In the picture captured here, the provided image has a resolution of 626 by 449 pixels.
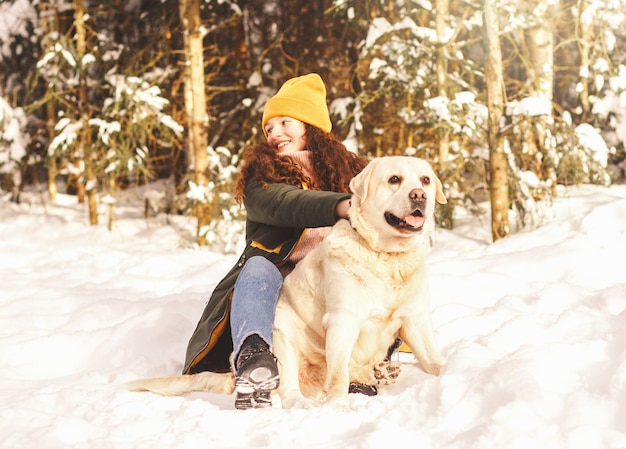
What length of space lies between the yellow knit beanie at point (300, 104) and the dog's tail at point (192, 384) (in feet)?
4.45

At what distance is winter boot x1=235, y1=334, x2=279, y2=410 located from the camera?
2420 mm

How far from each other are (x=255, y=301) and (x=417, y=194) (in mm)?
839

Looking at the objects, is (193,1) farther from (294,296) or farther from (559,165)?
(294,296)

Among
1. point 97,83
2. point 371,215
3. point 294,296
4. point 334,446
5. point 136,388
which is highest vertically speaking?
point 97,83

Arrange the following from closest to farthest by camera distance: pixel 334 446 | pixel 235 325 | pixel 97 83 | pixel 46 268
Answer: pixel 334 446
pixel 235 325
pixel 46 268
pixel 97 83

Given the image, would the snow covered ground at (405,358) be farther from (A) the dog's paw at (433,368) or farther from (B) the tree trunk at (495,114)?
(B) the tree trunk at (495,114)

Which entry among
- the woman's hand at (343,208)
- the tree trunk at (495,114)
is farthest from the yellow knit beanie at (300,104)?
the tree trunk at (495,114)

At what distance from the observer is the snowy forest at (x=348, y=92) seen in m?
6.15

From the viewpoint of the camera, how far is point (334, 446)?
6.20 feet

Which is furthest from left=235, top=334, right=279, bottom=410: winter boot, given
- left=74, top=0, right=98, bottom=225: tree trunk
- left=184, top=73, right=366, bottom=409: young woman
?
left=74, top=0, right=98, bottom=225: tree trunk

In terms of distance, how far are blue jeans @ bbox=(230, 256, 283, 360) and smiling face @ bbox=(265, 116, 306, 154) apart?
2.32ft

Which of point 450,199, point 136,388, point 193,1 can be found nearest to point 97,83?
point 193,1

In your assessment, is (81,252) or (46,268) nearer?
(46,268)

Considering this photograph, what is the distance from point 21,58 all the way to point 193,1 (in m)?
4.80
